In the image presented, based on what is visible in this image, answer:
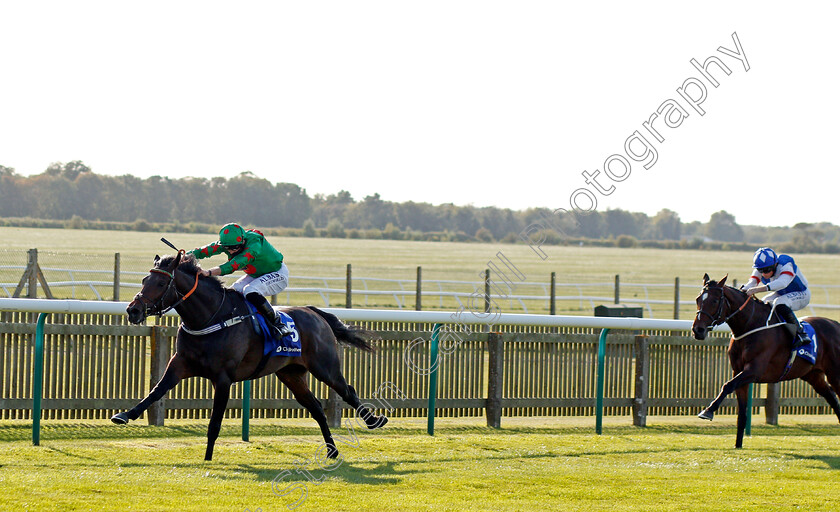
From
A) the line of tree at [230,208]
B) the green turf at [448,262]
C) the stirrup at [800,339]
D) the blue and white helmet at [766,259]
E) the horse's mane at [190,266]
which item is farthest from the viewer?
the line of tree at [230,208]

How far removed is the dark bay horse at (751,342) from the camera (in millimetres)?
9938

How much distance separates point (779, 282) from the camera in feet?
33.9

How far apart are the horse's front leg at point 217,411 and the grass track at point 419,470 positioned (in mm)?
155

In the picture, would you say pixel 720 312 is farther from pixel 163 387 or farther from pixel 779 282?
pixel 163 387

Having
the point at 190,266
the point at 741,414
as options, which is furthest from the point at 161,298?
the point at 741,414

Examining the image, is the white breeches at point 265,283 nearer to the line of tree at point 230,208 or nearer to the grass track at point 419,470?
the grass track at point 419,470

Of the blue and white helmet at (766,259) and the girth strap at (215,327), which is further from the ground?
the blue and white helmet at (766,259)

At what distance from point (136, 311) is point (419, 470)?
2.48 meters

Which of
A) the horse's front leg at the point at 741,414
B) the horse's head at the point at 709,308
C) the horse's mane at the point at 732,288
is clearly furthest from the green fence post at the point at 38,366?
the horse's front leg at the point at 741,414

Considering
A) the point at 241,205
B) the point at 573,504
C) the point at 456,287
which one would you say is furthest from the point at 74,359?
the point at 241,205

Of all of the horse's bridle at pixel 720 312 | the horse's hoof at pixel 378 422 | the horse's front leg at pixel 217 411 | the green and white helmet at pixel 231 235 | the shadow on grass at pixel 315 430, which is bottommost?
the shadow on grass at pixel 315 430

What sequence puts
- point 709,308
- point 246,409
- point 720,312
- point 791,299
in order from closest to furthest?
point 246,409 < point 709,308 < point 720,312 < point 791,299

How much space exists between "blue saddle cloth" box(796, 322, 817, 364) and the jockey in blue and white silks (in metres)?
0.07

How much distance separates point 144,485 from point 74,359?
2882 mm
